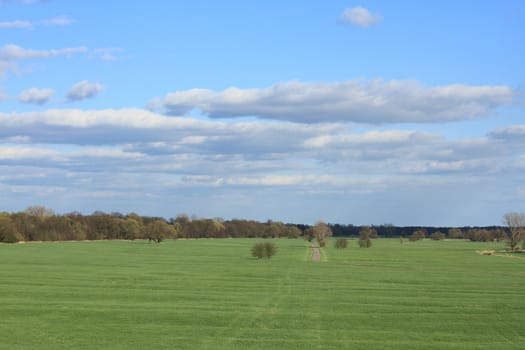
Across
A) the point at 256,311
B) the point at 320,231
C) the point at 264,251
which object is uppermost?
the point at 320,231

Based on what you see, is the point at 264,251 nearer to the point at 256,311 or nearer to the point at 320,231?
the point at 320,231

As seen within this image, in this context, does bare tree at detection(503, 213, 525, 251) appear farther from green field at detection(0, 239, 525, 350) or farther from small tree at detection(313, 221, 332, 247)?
green field at detection(0, 239, 525, 350)

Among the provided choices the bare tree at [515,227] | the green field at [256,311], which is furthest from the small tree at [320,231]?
the green field at [256,311]

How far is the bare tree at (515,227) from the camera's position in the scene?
146 meters

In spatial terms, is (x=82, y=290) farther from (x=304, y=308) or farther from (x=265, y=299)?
(x=304, y=308)

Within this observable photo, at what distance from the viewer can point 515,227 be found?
486 feet

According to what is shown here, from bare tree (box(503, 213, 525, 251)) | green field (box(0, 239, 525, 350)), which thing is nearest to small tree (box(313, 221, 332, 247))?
bare tree (box(503, 213, 525, 251))

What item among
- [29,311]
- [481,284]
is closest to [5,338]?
[29,311]

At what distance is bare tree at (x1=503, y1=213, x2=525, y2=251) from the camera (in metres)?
146

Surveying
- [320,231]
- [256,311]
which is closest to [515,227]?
[320,231]

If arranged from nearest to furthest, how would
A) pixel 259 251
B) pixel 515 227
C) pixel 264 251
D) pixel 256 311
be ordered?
1. pixel 256 311
2. pixel 264 251
3. pixel 259 251
4. pixel 515 227

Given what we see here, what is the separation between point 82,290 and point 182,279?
13511mm

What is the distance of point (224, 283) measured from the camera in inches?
2372

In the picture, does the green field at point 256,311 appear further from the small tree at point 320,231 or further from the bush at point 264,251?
the small tree at point 320,231
